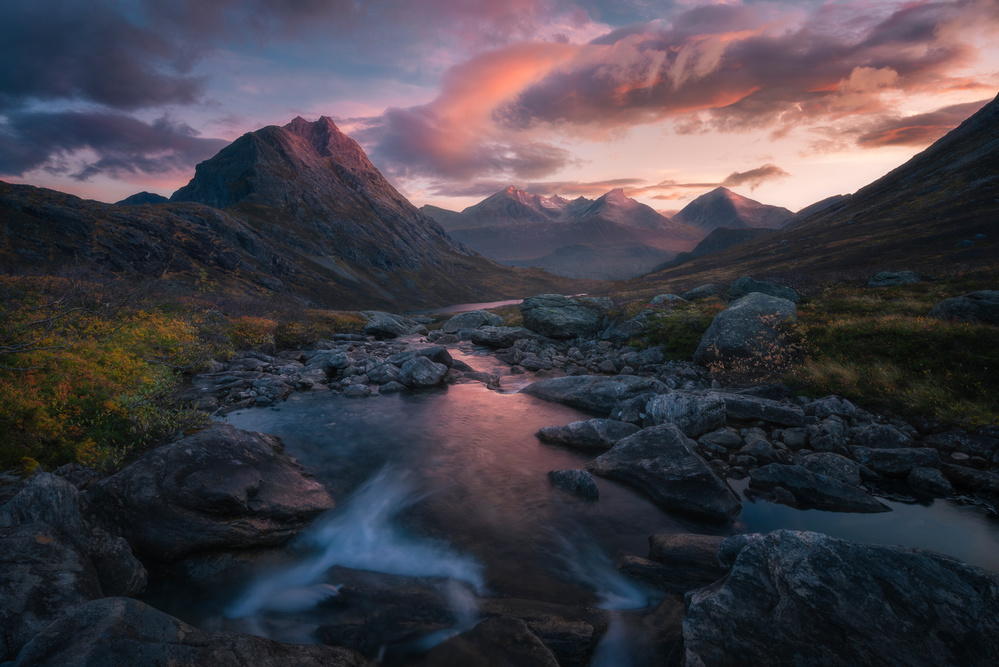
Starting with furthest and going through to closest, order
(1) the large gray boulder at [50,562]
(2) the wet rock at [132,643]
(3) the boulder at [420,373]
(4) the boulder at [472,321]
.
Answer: (4) the boulder at [472,321]
(3) the boulder at [420,373]
(1) the large gray boulder at [50,562]
(2) the wet rock at [132,643]

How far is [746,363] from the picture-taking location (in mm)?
18250

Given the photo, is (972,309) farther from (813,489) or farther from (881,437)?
(813,489)

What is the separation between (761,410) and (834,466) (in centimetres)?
371

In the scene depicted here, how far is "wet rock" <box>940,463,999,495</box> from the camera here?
360 inches

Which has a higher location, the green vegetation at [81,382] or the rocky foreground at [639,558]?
the green vegetation at [81,382]

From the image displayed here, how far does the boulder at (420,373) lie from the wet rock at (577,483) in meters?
11.2

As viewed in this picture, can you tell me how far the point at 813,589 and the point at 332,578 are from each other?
7984 mm

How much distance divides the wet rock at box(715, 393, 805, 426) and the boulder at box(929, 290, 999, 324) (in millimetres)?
8055

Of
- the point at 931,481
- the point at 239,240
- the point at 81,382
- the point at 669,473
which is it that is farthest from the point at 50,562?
the point at 239,240

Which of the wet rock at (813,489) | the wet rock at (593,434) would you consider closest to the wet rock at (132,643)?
the wet rock at (593,434)

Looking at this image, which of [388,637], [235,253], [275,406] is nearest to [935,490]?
[388,637]

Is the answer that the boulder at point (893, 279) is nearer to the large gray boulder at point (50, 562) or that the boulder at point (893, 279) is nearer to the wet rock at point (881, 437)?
the wet rock at point (881, 437)

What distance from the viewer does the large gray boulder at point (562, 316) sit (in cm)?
3309

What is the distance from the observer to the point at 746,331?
19.0 m
